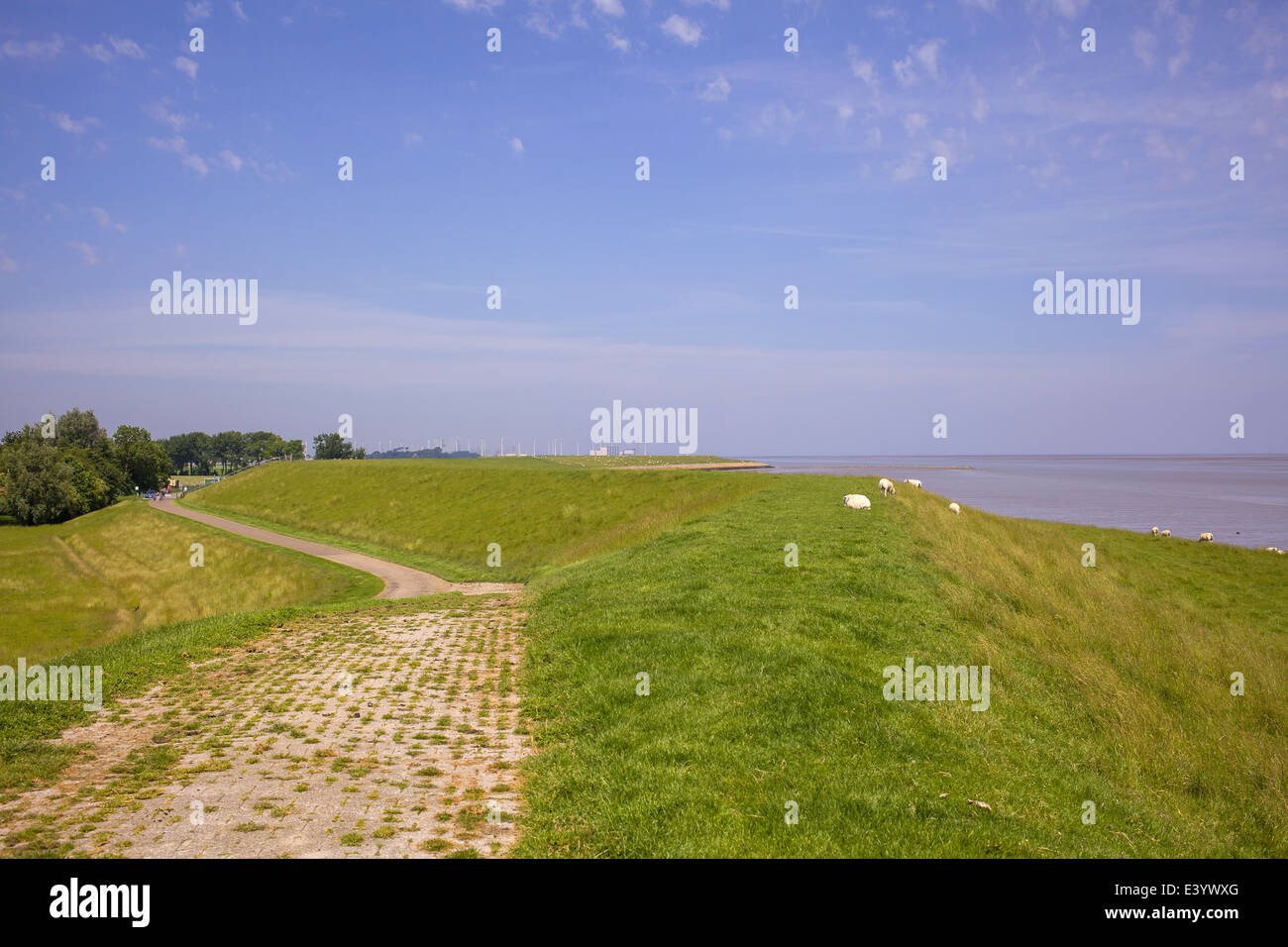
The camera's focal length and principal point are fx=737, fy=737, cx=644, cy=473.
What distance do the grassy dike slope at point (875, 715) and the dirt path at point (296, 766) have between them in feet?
2.49

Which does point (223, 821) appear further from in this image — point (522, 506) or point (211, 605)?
point (522, 506)

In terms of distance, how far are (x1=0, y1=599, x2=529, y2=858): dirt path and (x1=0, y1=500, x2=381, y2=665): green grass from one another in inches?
561

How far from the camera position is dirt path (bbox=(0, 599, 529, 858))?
6.82 m

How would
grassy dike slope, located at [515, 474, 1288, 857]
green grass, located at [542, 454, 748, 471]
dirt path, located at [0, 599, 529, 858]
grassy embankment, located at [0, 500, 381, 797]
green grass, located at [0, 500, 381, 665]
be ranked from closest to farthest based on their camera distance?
1. dirt path, located at [0, 599, 529, 858]
2. grassy dike slope, located at [515, 474, 1288, 857]
3. grassy embankment, located at [0, 500, 381, 797]
4. green grass, located at [0, 500, 381, 665]
5. green grass, located at [542, 454, 748, 471]

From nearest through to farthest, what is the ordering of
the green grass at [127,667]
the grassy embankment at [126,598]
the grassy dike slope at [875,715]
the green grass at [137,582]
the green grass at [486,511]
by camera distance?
1. the grassy dike slope at [875,715]
2. the green grass at [127,667]
3. the grassy embankment at [126,598]
4. the green grass at [137,582]
5. the green grass at [486,511]

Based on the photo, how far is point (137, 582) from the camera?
51.3 meters

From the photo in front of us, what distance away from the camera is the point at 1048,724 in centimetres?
1121

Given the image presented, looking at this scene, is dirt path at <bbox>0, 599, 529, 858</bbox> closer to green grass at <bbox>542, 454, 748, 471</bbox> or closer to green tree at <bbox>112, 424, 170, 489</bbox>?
green grass at <bbox>542, 454, 748, 471</bbox>

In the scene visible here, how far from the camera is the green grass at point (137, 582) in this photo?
109 feet

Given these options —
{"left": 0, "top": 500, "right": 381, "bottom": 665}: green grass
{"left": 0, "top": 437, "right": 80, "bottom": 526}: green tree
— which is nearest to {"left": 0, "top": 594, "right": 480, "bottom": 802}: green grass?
{"left": 0, "top": 500, "right": 381, "bottom": 665}: green grass

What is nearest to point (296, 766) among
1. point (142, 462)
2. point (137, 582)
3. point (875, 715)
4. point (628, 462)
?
point (875, 715)

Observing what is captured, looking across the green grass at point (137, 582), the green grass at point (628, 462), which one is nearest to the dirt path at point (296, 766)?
the green grass at point (137, 582)

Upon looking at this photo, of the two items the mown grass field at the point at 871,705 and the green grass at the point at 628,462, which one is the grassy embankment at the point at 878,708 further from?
the green grass at the point at 628,462
